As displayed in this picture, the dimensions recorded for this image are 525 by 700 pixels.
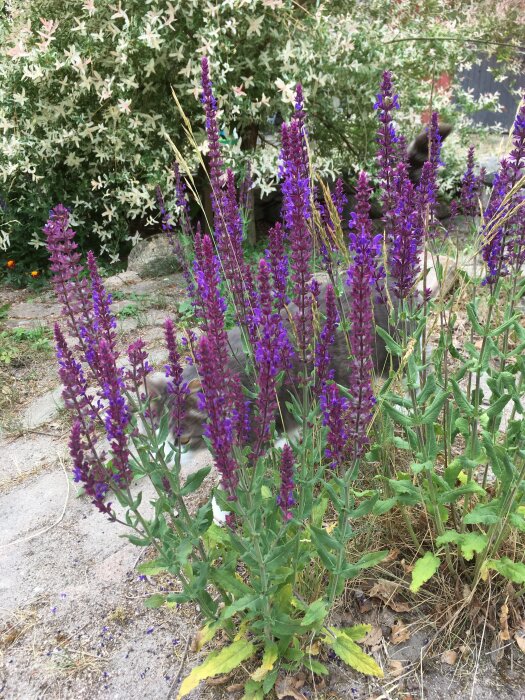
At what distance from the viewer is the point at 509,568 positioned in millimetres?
1896

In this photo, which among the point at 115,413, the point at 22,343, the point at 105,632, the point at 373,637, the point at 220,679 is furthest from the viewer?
the point at 22,343

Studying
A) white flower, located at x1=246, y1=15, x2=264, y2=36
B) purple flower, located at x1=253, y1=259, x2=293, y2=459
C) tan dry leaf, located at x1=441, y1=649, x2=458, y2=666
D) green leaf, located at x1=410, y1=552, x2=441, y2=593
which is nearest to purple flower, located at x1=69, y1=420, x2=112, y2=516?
purple flower, located at x1=253, y1=259, x2=293, y2=459

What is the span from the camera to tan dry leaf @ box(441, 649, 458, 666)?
1965 millimetres

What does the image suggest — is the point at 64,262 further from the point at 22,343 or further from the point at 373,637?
the point at 22,343

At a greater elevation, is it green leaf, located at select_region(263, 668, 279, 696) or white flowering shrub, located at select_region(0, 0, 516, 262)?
white flowering shrub, located at select_region(0, 0, 516, 262)

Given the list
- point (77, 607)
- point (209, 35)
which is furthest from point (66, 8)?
point (77, 607)

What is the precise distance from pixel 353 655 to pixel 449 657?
0.41 metres

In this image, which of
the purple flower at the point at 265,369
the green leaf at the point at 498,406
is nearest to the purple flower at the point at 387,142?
the purple flower at the point at 265,369

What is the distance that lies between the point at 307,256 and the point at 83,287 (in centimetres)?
81

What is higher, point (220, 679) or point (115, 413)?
point (115, 413)

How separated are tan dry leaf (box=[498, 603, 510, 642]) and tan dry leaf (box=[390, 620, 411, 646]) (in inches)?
12.7

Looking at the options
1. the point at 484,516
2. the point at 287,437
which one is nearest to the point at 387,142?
the point at 287,437

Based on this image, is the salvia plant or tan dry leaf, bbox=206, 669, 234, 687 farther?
tan dry leaf, bbox=206, 669, 234, 687

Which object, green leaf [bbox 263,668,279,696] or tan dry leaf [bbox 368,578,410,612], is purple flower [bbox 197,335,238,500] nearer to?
green leaf [bbox 263,668,279,696]
